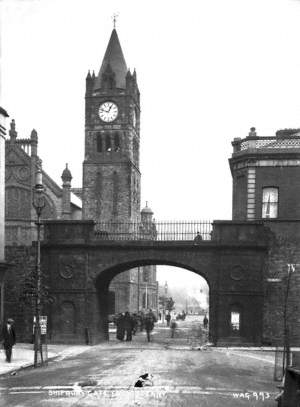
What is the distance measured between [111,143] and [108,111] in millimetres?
4058

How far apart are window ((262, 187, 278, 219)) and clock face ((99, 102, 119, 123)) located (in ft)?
134

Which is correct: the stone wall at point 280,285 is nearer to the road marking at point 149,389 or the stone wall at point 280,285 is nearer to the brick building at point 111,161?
the road marking at point 149,389

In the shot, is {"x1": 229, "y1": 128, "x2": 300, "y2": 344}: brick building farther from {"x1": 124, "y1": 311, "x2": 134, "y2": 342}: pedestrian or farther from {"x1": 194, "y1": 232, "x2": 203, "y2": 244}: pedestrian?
{"x1": 124, "y1": 311, "x2": 134, "y2": 342}: pedestrian

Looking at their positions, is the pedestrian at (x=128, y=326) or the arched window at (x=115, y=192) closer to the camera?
the pedestrian at (x=128, y=326)

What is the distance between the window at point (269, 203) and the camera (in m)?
35.3

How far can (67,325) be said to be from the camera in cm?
→ 3350

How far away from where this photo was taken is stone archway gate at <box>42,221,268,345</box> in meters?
32.7

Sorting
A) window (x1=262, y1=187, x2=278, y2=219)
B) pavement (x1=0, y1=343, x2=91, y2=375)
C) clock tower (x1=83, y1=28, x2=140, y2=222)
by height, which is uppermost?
clock tower (x1=83, y1=28, x2=140, y2=222)

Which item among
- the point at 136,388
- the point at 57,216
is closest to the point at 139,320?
the point at 57,216

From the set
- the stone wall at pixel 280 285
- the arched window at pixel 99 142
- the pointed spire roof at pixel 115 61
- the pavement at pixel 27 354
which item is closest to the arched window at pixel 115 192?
the arched window at pixel 99 142

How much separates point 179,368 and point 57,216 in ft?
140

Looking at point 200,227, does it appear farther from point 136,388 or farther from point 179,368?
point 136,388

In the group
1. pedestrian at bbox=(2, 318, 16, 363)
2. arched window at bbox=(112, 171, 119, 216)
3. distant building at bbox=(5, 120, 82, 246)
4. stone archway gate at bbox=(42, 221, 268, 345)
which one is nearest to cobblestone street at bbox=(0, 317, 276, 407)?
pedestrian at bbox=(2, 318, 16, 363)

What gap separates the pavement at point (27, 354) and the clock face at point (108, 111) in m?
45.2
